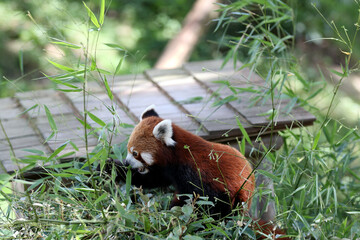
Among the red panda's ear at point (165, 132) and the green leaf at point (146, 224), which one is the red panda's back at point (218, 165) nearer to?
the red panda's ear at point (165, 132)

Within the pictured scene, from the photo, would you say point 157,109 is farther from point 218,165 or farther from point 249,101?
point 218,165

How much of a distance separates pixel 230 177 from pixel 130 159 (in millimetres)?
426

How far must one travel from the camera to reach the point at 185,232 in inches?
69.3

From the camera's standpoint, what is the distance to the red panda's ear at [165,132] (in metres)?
1.95

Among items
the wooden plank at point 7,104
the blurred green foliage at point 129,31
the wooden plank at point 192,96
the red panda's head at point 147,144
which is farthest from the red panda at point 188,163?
the blurred green foliage at point 129,31

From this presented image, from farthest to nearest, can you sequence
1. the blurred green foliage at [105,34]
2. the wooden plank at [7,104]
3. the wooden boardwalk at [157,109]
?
the blurred green foliage at [105,34]
the wooden plank at [7,104]
the wooden boardwalk at [157,109]

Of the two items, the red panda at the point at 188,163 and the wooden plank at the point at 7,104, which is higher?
the wooden plank at the point at 7,104

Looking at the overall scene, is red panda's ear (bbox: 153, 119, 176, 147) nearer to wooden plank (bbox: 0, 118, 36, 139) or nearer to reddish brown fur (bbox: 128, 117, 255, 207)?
reddish brown fur (bbox: 128, 117, 255, 207)

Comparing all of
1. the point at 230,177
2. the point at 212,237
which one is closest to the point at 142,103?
the point at 230,177

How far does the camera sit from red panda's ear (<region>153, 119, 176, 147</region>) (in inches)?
76.8

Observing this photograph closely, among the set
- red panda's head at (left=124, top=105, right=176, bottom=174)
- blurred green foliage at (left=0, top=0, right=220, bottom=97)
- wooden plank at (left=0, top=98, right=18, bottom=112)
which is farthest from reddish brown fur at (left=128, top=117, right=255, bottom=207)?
blurred green foliage at (left=0, top=0, right=220, bottom=97)

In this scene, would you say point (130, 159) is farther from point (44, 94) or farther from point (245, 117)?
point (44, 94)

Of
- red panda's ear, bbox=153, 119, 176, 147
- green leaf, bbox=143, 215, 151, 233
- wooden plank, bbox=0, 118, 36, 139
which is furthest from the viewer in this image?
wooden plank, bbox=0, 118, 36, 139

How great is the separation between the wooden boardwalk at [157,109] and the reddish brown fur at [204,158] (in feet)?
0.68
